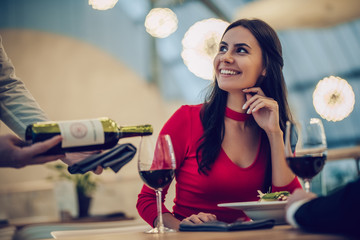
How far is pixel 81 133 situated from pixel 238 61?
111 cm

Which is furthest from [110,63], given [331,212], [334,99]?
[331,212]

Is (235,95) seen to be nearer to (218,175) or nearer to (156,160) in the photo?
(218,175)

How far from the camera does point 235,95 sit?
7.12ft

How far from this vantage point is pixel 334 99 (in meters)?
5.70

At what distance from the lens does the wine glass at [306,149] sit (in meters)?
1.23

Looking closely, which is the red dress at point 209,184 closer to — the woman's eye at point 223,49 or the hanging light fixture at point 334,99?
the woman's eye at point 223,49

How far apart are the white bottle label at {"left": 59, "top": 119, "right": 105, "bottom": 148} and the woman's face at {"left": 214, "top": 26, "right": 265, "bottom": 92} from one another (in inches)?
38.9

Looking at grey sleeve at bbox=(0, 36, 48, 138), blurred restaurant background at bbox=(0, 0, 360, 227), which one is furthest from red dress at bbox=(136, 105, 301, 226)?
blurred restaurant background at bbox=(0, 0, 360, 227)

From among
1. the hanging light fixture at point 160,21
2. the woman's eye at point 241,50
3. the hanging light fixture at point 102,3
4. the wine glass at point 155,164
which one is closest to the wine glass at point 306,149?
the wine glass at point 155,164

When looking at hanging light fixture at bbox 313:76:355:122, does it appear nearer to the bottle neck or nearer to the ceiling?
the ceiling

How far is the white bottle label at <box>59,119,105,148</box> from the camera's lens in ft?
3.69

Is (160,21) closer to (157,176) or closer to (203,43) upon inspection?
(203,43)

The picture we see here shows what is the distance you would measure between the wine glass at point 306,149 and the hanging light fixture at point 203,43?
4040 millimetres

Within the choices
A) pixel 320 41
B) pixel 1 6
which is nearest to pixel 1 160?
pixel 1 6
